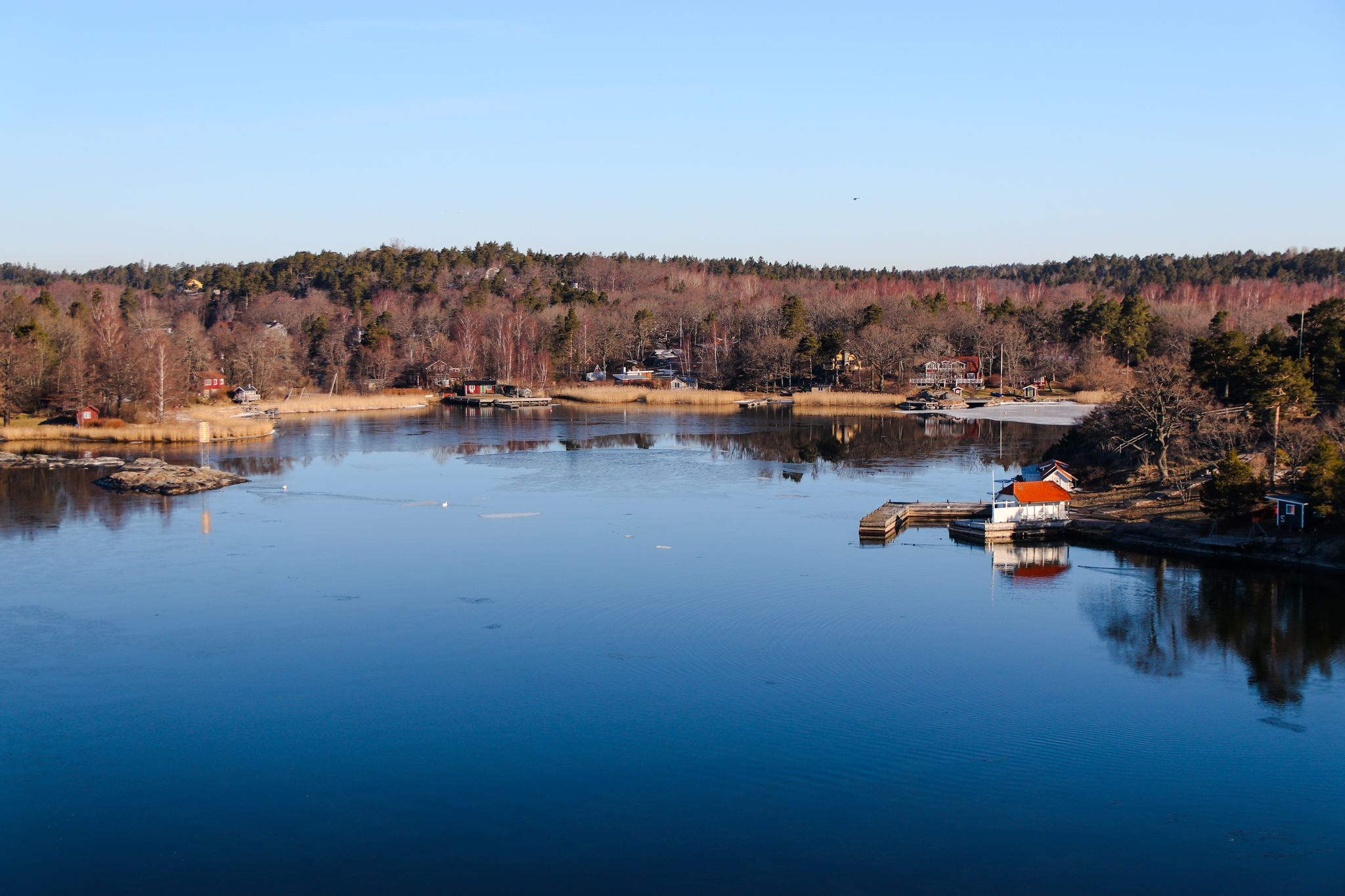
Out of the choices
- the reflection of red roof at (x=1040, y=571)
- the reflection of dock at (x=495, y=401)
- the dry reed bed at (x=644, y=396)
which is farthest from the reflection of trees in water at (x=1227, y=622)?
the reflection of dock at (x=495, y=401)

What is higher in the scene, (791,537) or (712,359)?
(712,359)

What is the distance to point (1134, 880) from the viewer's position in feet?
36.6

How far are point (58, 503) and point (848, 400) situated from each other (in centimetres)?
5052

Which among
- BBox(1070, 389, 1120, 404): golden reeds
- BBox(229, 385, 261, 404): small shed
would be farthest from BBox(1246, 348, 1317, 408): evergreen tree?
BBox(229, 385, 261, 404): small shed

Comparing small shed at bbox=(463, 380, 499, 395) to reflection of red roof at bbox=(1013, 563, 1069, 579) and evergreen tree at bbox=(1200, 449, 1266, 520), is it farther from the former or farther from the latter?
evergreen tree at bbox=(1200, 449, 1266, 520)

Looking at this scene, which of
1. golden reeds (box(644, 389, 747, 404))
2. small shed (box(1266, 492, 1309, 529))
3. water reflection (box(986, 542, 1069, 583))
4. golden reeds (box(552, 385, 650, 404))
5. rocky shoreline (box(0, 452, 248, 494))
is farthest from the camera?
golden reeds (box(552, 385, 650, 404))

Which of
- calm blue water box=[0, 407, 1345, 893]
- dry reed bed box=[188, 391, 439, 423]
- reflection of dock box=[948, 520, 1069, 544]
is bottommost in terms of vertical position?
calm blue water box=[0, 407, 1345, 893]

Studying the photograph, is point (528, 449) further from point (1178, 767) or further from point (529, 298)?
point (529, 298)

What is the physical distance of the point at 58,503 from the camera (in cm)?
3134

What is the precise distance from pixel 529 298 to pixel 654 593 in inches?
3177

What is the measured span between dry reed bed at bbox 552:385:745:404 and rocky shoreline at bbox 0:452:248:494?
1558 inches

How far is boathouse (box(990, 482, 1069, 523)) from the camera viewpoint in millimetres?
28078

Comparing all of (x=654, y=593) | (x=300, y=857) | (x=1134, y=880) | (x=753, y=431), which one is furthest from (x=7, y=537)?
(x=753, y=431)

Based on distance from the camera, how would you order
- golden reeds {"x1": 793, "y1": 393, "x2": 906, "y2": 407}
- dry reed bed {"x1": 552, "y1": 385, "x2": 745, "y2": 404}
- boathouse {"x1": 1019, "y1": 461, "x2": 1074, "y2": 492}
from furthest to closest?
dry reed bed {"x1": 552, "y1": 385, "x2": 745, "y2": 404}, golden reeds {"x1": 793, "y1": 393, "x2": 906, "y2": 407}, boathouse {"x1": 1019, "y1": 461, "x2": 1074, "y2": 492}
